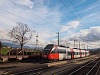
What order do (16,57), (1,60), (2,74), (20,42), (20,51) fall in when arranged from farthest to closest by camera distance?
(20,42) < (20,51) < (16,57) < (1,60) < (2,74)

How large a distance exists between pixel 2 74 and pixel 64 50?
30156 mm

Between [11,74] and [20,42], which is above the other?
[20,42]

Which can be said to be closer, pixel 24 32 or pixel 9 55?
pixel 9 55

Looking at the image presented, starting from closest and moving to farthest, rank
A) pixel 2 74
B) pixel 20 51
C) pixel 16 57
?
pixel 2 74
pixel 16 57
pixel 20 51

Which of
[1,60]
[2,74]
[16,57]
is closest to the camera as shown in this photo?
[2,74]

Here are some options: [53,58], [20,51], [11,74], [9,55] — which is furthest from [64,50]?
[11,74]

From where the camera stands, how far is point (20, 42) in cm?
6838

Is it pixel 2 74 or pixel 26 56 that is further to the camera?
pixel 26 56

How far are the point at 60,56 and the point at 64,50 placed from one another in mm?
4034

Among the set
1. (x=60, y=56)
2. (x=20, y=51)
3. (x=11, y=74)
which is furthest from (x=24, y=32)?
(x=11, y=74)

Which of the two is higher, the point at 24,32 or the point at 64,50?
the point at 24,32

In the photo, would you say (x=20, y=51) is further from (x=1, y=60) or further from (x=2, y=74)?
(x=2, y=74)

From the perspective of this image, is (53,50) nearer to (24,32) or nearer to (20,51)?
(20,51)

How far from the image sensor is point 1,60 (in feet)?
128
